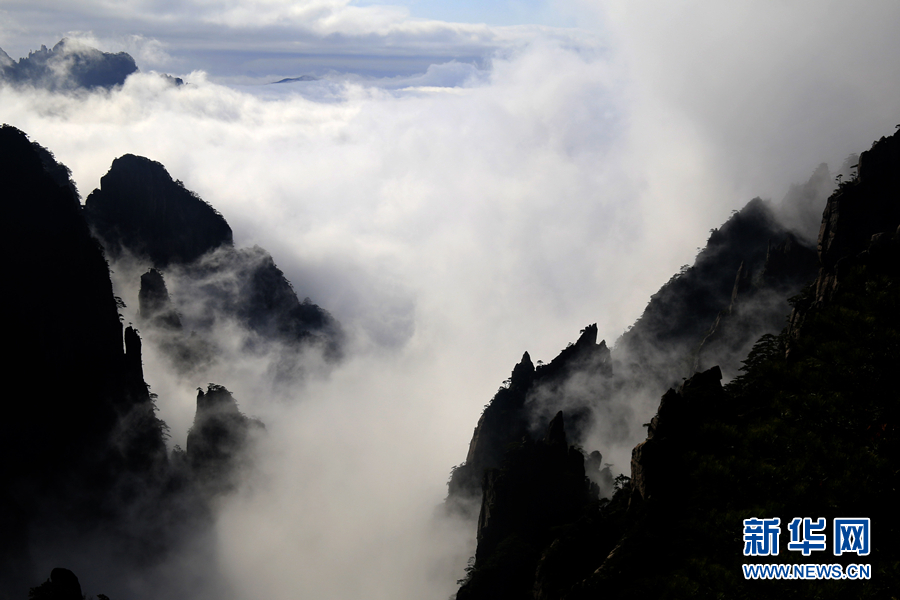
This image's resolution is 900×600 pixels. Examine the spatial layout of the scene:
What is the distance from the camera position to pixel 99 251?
91.2 m

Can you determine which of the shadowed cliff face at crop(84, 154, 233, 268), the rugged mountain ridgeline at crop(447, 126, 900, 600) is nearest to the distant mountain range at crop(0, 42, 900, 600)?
the rugged mountain ridgeline at crop(447, 126, 900, 600)

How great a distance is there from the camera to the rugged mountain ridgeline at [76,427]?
77.7 m

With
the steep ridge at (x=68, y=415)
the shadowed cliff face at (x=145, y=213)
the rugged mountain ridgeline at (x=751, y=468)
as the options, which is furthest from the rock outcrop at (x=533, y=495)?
the shadowed cliff face at (x=145, y=213)

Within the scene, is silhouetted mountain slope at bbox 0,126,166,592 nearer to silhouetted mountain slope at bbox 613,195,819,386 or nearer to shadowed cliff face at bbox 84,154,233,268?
shadowed cliff face at bbox 84,154,233,268

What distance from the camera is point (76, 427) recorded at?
8756cm

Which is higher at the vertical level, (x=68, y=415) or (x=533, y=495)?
(x=68, y=415)

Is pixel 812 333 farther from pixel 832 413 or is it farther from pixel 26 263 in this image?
pixel 26 263

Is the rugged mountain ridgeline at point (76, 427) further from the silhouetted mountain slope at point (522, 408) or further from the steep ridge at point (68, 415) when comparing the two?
the silhouetted mountain slope at point (522, 408)

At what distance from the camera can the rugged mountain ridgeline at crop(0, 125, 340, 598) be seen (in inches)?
3059

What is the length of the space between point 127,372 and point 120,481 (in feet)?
58.1

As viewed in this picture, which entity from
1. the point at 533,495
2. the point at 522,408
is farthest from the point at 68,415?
the point at 522,408

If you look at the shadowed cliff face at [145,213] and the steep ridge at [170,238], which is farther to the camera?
the shadowed cliff face at [145,213]

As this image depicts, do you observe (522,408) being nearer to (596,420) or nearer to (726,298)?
(596,420)

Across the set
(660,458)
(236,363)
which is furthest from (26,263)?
(236,363)
